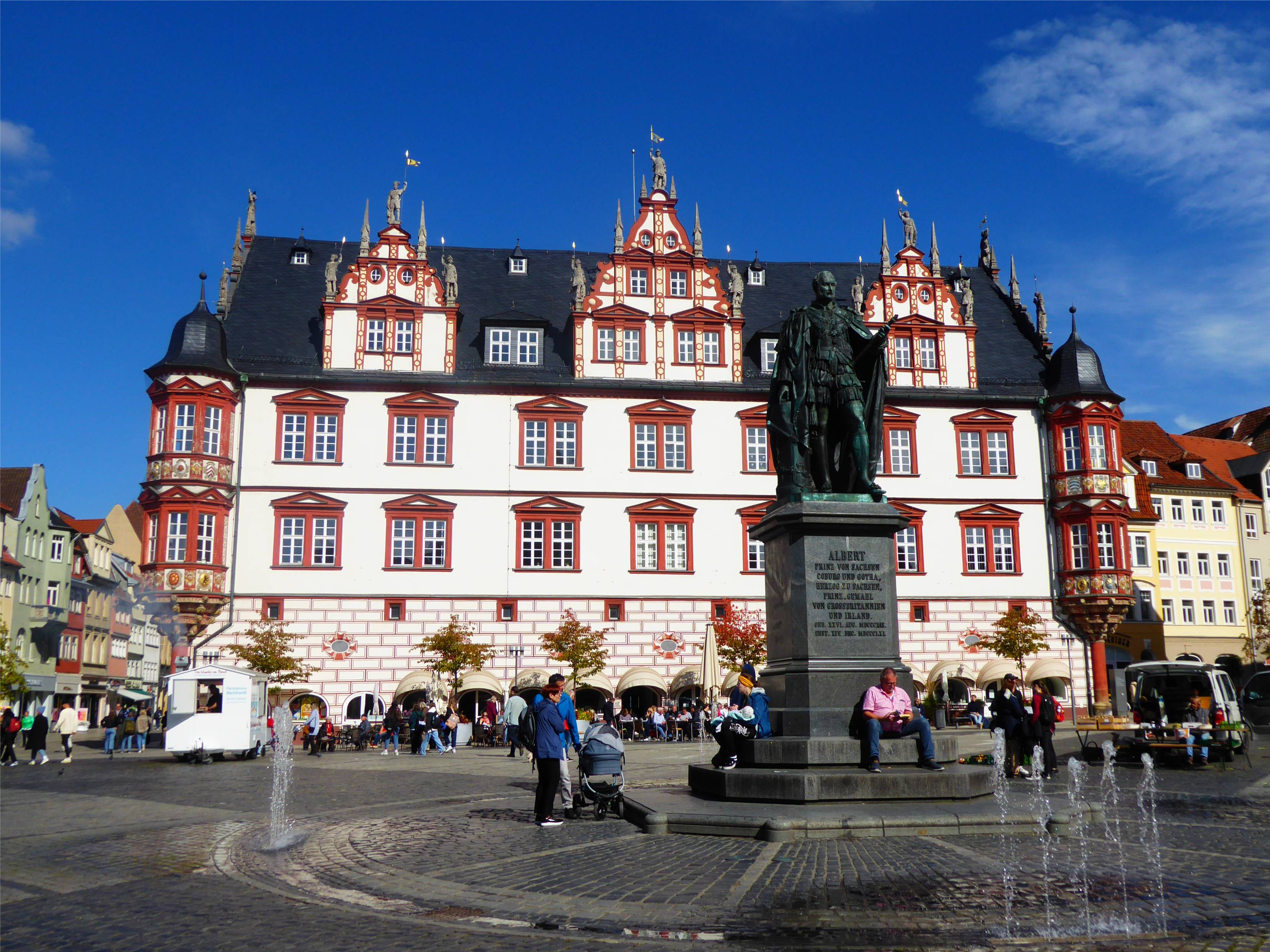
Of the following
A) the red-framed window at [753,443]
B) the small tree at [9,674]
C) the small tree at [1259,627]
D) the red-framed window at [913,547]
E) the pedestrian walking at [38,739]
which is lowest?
the pedestrian walking at [38,739]

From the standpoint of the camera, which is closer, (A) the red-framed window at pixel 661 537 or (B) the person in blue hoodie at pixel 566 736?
(B) the person in blue hoodie at pixel 566 736

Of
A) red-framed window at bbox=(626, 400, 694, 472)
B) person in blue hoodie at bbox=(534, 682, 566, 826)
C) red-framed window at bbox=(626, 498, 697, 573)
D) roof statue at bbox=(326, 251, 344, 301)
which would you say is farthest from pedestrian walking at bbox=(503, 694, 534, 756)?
roof statue at bbox=(326, 251, 344, 301)

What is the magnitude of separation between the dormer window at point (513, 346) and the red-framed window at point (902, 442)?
12.9 meters

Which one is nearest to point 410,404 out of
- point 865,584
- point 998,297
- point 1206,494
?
point 998,297

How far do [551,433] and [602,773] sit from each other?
28.2 m

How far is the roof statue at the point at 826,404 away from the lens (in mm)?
14094

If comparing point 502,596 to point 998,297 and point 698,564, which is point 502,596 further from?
point 998,297

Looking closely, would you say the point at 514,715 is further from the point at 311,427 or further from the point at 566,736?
the point at 566,736

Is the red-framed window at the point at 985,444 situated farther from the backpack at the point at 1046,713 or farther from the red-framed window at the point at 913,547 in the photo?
the backpack at the point at 1046,713

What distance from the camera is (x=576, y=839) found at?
11398 millimetres

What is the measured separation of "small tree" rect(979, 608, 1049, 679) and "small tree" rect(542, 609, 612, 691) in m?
13.7

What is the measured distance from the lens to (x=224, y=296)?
43031 mm

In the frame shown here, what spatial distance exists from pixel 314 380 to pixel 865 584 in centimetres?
3046

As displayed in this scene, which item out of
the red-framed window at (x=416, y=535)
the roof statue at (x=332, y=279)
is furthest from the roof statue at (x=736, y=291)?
the roof statue at (x=332, y=279)
